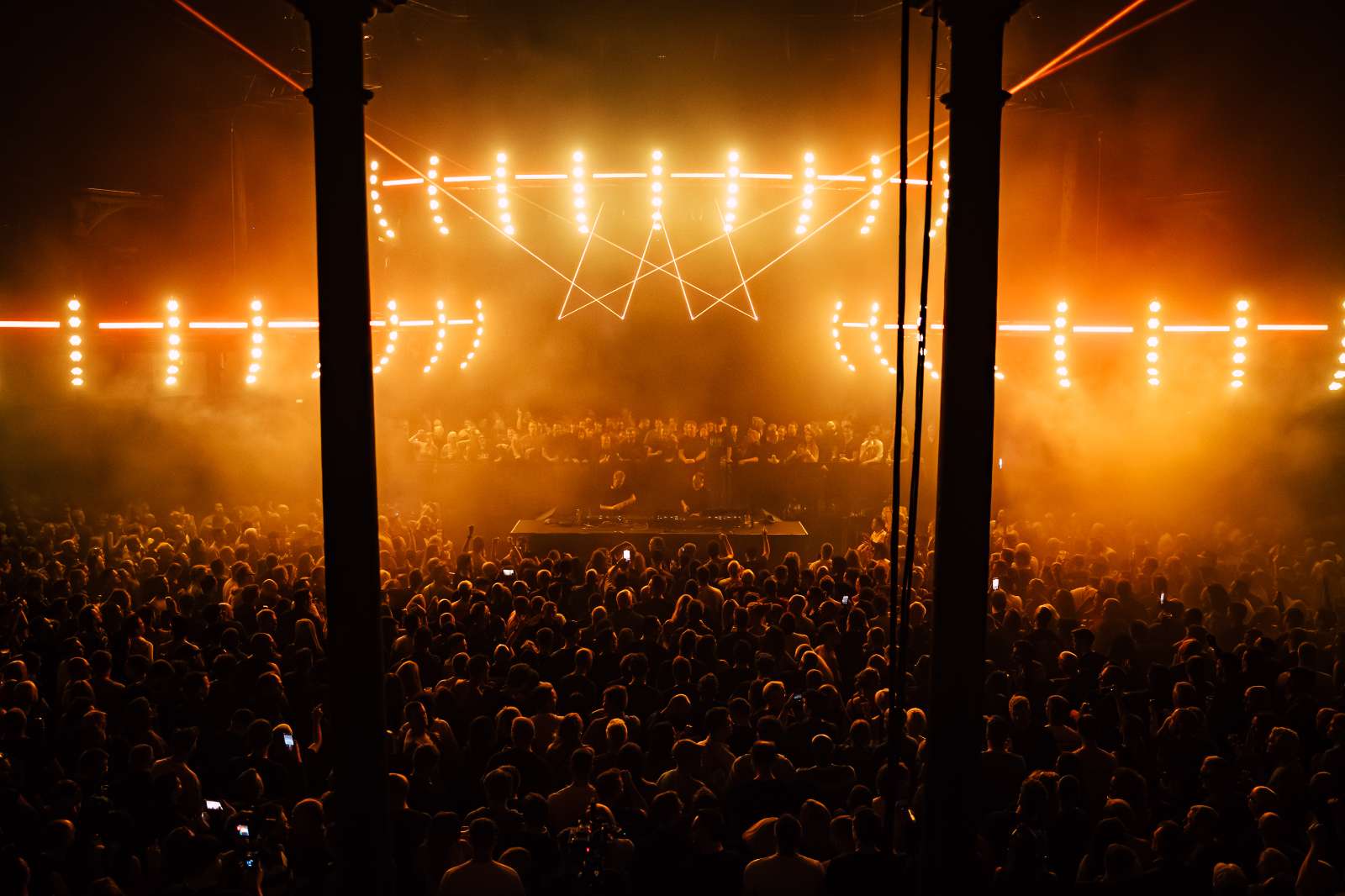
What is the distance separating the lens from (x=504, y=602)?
8727 millimetres

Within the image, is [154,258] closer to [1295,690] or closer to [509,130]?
[509,130]

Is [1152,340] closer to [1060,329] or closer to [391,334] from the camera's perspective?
[1060,329]

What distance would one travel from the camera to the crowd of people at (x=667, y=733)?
4.40 metres

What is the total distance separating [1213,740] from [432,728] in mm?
4861

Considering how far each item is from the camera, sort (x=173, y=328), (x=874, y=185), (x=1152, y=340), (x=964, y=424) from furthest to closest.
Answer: (x=1152, y=340), (x=874, y=185), (x=173, y=328), (x=964, y=424)

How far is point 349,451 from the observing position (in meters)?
2.85

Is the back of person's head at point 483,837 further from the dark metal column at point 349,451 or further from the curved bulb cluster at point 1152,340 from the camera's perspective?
the curved bulb cluster at point 1152,340

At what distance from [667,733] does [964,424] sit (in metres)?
A: 3.64

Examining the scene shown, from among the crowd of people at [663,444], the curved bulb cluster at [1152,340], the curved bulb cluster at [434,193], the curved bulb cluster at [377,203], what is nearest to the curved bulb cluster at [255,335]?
the crowd of people at [663,444]

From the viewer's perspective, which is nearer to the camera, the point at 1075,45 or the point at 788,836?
the point at 788,836

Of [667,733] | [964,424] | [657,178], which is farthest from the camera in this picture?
[657,178]

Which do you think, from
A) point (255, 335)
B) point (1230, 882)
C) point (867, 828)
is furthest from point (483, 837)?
point (255, 335)

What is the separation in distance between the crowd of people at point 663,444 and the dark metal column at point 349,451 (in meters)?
13.9

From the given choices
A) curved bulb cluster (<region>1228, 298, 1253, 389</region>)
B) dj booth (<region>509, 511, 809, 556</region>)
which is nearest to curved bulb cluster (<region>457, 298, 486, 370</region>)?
dj booth (<region>509, 511, 809, 556</region>)
